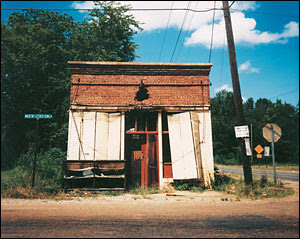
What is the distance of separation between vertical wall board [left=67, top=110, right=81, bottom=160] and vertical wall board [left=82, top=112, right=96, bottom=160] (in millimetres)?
297

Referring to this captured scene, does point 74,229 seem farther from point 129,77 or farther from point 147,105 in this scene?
point 129,77

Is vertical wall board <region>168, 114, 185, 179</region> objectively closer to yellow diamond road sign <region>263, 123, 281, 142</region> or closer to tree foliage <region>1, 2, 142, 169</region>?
yellow diamond road sign <region>263, 123, 281, 142</region>

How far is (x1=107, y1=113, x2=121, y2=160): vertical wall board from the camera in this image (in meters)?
9.87

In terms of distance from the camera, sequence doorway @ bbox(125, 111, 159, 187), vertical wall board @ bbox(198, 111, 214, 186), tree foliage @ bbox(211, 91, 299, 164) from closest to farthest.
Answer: vertical wall board @ bbox(198, 111, 214, 186)
doorway @ bbox(125, 111, 159, 187)
tree foliage @ bbox(211, 91, 299, 164)

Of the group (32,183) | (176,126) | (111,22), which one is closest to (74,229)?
(32,183)

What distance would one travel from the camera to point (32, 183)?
7.72 meters

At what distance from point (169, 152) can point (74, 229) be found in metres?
7.09

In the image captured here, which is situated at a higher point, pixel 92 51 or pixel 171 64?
pixel 92 51

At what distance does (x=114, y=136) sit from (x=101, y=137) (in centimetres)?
62

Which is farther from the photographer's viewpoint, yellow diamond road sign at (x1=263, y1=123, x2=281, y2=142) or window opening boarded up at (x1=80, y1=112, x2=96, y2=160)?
window opening boarded up at (x1=80, y1=112, x2=96, y2=160)

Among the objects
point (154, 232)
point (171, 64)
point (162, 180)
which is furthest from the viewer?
point (171, 64)

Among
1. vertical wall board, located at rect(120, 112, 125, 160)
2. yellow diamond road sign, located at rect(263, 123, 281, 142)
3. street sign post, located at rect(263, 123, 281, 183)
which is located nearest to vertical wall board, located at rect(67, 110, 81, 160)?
vertical wall board, located at rect(120, 112, 125, 160)

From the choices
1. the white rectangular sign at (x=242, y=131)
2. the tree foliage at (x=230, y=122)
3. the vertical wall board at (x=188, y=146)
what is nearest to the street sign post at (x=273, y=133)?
the white rectangular sign at (x=242, y=131)

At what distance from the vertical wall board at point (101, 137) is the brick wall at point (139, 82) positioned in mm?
806
